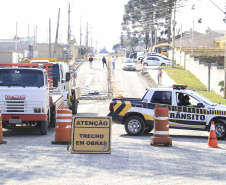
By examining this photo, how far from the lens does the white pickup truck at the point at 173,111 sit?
1652 centimetres

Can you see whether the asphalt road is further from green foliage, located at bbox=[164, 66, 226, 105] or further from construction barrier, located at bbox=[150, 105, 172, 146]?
green foliage, located at bbox=[164, 66, 226, 105]

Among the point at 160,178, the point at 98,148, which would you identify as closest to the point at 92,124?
the point at 98,148

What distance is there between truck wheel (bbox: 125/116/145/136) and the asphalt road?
34 centimetres

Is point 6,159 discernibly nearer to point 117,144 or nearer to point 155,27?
point 117,144

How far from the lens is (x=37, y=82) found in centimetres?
1703

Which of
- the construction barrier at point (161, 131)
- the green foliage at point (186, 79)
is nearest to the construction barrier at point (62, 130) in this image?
the construction barrier at point (161, 131)

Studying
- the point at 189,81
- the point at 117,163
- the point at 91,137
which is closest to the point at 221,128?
the point at 91,137

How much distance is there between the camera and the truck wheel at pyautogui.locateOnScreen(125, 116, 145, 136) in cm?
1688

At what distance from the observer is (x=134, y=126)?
16.9 metres

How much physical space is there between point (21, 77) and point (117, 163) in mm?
7364

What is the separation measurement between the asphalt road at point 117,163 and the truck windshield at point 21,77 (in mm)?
1930

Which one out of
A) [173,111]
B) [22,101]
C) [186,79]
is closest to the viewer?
[22,101]

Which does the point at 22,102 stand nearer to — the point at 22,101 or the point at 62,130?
the point at 22,101

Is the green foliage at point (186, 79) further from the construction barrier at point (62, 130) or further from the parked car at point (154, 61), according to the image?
the construction barrier at point (62, 130)
